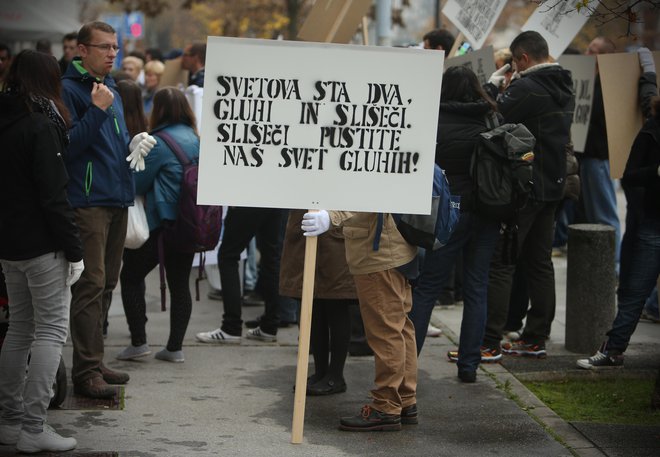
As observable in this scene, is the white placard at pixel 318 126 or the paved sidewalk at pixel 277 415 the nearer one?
the white placard at pixel 318 126

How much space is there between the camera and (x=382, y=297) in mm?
5777

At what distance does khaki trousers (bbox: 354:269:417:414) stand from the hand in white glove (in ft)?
9.82

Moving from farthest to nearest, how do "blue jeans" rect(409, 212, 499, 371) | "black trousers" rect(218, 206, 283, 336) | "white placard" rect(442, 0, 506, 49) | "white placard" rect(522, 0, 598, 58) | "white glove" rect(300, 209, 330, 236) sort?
"white placard" rect(442, 0, 506, 49), "white placard" rect(522, 0, 598, 58), "black trousers" rect(218, 206, 283, 336), "blue jeans" rect(409, 212, 499, 371), "white glove" rect(300, 209, 330, 236)

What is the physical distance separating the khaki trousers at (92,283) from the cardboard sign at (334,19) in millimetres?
2190

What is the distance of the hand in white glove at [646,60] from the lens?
776 centimetres

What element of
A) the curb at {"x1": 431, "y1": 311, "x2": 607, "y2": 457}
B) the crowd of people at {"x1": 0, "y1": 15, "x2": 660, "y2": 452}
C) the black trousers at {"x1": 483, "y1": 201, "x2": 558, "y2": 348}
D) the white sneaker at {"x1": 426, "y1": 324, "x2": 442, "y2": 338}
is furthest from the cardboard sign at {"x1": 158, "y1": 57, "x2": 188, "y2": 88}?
the curb at {"x1": 431, "y1": 311, "x2": 607, "y2": 457}

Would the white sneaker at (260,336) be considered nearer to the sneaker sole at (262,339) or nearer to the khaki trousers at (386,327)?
the sneaker sole at (262,339)

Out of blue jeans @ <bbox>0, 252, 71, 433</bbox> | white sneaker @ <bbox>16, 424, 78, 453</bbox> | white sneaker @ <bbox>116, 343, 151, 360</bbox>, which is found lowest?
white sneaker @ <bbox>16, 424, 78, 453</bbox>

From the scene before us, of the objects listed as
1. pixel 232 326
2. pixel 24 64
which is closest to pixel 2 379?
pixel 24 64

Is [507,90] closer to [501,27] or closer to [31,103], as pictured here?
[31,103]

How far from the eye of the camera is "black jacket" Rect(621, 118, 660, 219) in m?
6.74

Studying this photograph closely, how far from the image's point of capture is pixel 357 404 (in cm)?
648

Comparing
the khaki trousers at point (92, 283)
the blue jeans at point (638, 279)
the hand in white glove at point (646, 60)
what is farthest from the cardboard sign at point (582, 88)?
the khaki trousers at point (92, 283)

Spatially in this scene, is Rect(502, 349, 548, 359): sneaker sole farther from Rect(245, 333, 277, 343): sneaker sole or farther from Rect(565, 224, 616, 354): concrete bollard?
Rect(245, 333, 277, 343): sneaker sole
